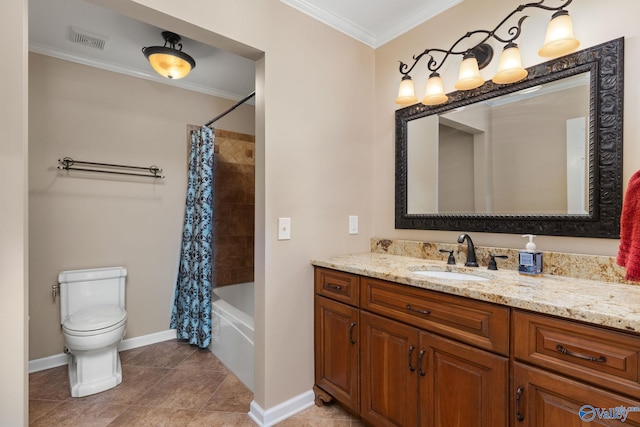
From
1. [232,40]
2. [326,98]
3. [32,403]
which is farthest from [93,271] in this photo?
[326,98]

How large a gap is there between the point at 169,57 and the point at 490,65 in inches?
82.7

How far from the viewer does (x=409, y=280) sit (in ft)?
4.48

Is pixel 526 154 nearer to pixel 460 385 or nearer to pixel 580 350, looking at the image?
pixel 580 350

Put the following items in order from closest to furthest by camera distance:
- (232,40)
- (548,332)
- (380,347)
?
1. (548,332)
2. (380,347)
3. (232,40)

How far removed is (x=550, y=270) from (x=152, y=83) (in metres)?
3.30

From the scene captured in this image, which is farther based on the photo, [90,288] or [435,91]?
[90,288]

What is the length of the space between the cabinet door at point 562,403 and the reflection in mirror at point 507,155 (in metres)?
0.82

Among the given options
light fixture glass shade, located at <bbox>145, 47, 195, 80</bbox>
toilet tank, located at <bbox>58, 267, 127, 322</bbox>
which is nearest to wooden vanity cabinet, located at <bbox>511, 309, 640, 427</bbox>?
light fixture glass shade, located at <bbox>145, 47, 195, 80</bbox>

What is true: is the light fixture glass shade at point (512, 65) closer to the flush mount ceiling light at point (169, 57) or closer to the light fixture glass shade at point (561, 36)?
the light fixture glass shade at point (561, 36)

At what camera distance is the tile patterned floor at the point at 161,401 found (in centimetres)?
176

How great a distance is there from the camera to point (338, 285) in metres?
1.76

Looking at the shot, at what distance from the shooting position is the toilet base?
201 cm

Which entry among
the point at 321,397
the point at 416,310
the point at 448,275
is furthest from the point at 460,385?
the point at 321,397

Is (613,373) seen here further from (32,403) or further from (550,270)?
(32,403)
